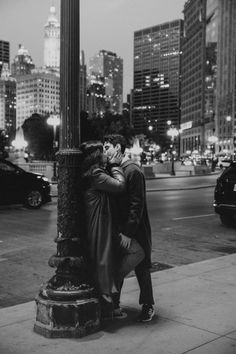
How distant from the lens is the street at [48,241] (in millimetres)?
7289

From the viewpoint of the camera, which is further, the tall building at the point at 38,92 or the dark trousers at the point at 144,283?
the tall building at the point at 38,92

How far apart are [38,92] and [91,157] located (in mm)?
166481

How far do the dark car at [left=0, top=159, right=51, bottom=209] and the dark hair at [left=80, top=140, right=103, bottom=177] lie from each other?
37.6 feet

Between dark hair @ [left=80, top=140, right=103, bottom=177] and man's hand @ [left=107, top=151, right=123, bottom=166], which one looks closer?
dark hair @ [left=80, top=140, right=103, bottom=177]

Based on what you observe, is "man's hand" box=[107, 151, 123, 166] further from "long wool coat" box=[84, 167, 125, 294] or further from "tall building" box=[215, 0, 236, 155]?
"tall building" box=[215, 0, 236, 155]

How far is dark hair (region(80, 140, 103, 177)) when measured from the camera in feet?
15.6

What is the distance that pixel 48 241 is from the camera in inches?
401

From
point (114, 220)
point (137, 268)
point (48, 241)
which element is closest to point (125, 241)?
point (114, 220)

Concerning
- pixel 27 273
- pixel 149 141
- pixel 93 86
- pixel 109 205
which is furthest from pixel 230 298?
pixel 93 86

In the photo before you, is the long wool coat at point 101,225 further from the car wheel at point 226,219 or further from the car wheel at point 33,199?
the car wheel at point 33,199

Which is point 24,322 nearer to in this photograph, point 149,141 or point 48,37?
point 149,141

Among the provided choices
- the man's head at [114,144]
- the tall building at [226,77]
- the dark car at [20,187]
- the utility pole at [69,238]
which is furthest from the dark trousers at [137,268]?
the tall building at [226,77]

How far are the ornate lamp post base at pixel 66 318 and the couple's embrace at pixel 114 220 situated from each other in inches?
10.0

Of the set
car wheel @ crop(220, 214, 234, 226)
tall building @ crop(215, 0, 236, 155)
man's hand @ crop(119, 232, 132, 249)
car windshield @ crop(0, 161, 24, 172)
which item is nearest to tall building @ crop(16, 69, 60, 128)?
tall building @ crop(215, 0, 236, 155)
